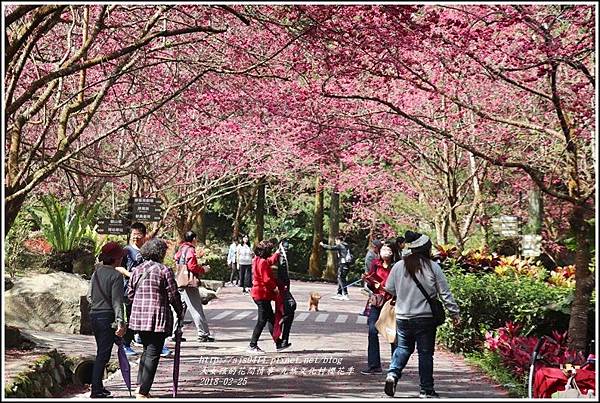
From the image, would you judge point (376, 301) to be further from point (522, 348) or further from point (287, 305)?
point (287, 305)

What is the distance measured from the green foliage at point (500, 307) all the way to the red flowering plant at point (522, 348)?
0.23m

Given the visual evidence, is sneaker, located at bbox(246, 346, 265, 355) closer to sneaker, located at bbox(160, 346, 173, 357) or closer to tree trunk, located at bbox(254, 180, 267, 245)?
sneaker, located at bbox(160, 346, 173, 357)

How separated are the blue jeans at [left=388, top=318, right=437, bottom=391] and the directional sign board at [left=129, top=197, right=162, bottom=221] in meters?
11.6

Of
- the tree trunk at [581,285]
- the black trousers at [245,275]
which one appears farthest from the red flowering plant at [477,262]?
the black trousers at [245,275]

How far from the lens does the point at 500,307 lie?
12.2m

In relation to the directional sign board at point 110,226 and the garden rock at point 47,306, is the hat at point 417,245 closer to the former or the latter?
the garden rock at point 47,306

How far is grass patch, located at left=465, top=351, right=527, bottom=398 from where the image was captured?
923 centimetres

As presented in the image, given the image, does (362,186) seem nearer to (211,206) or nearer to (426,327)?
(211,206)

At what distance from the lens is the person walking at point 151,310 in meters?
7.97

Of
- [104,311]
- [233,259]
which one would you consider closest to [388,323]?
[104,311]

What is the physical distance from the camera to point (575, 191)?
9.40 meters

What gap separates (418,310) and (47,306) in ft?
22.3

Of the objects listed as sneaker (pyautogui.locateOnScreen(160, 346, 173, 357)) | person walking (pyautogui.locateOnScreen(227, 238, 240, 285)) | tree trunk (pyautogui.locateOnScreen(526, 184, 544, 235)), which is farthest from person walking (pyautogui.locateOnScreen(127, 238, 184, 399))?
person walking (pyautogui.locateOnScreen(227, 238, 240, 285))

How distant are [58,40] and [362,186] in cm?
2083
